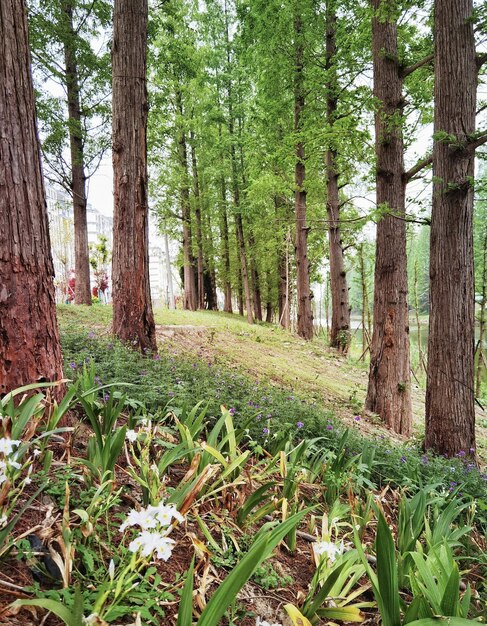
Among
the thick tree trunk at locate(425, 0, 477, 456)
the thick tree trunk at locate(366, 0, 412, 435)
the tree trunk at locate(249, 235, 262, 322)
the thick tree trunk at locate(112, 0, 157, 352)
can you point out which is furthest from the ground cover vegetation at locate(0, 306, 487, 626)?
the tree trunk at locate(249, 235, 262, 322)

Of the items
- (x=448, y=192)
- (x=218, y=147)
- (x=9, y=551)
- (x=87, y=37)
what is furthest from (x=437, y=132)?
(x=218, y=147)

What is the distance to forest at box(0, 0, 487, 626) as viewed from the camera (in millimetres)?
1224

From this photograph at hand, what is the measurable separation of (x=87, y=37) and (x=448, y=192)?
31.4 feet

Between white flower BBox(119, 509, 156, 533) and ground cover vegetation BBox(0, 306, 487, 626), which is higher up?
white flower BBox(119, 509, 156, 533)

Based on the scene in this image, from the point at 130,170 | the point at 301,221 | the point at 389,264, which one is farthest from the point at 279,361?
the point at 301,221

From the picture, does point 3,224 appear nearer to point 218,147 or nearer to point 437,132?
point 437,132

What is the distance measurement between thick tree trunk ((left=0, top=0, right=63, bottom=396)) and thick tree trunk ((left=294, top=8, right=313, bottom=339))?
24.8 ft

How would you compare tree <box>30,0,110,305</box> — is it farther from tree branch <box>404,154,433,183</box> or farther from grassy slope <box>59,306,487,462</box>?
tree branch <box>404,154,433,183</box>

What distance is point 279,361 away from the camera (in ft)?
24.9

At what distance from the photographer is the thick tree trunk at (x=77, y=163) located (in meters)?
8.59

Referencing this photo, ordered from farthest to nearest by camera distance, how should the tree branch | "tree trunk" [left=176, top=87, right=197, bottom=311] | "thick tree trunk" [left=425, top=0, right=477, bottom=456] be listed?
"tree trunk" [left=176, top=87, right=197, bottom=311], the tree branch, "thick tree trunk" [left=425, top=0, right=477, bottom=456]

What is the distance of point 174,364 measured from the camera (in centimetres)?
412

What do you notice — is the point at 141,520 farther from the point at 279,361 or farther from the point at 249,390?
the point at 279,361

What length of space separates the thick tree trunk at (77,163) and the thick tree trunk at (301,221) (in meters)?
5.18
